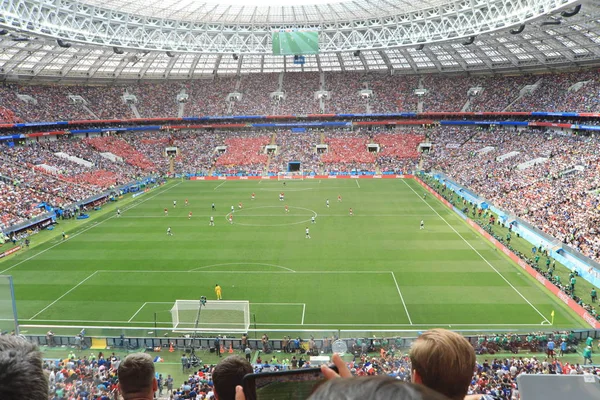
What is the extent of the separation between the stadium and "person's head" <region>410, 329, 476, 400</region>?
3.95 metres

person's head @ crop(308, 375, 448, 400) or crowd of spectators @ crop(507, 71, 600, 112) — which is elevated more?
crowd of spectators @ crop(507, 71, 600, 112)

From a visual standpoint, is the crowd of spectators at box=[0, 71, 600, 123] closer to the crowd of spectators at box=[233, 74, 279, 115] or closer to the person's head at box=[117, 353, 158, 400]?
the crowd of spectators at box=[233, 74, 279, 115]

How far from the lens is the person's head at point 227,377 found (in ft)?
12.8

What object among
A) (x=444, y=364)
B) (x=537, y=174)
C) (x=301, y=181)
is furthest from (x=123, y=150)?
(x=444, y=364)

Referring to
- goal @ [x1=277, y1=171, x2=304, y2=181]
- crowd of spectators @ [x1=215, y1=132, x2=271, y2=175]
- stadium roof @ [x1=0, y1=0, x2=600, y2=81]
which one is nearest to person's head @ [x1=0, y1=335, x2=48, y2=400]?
stadium roof @ [x1=0, y1=0, x2=600, y2=81]

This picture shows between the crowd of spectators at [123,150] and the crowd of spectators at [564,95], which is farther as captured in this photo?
the crowd of spectators at [123,150]

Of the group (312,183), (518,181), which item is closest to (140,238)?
(312,183)

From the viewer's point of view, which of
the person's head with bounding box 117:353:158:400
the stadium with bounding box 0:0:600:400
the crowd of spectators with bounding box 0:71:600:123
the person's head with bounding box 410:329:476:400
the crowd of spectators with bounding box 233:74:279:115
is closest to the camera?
the person's head with bounding box 410:329:476:400

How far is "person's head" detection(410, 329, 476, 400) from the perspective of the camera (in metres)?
2.63

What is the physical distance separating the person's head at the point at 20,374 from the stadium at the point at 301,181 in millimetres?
5053

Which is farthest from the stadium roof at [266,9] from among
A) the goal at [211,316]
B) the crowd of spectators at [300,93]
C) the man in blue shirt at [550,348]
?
the man in blue shirt at [550,348]

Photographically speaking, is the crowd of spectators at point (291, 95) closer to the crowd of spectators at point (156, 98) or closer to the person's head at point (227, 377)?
the crowd of spectators at point (156, 98)

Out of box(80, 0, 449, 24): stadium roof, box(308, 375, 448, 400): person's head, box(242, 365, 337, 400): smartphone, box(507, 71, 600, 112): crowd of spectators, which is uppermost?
box(80, 0, 449, 24): stadium roof

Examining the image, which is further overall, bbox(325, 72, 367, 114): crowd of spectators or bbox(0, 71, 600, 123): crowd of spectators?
bbox(325, 72, 367, 114): crowd of spectators
